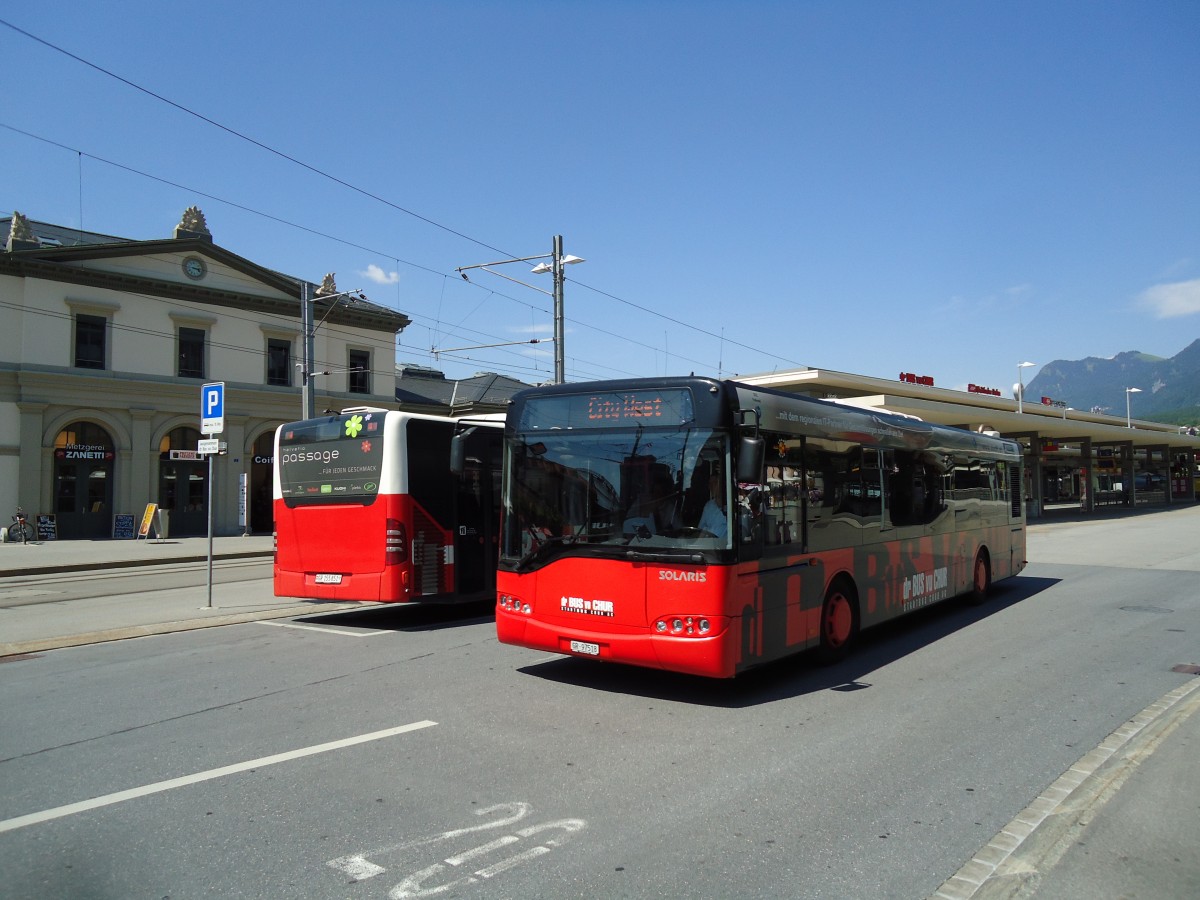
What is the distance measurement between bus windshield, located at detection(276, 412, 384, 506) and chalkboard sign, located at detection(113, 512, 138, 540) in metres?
23.0

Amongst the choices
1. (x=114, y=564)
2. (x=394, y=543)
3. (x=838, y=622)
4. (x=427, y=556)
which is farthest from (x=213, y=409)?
(x=114, y=564)

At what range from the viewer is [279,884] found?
3803 mm

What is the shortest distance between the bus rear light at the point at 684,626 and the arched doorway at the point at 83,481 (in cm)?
3046

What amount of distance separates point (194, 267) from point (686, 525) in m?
32.6

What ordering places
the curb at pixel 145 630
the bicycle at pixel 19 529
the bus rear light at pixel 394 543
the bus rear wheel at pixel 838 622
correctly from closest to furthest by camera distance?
the bus rear wheel at pixel 838 622 → the curb at pixel 145 630 → the bus rear light at pixel 394 543 → the bicycle at pixel 19 529

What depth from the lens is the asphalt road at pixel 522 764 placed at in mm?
3969

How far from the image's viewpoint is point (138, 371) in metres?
32.1

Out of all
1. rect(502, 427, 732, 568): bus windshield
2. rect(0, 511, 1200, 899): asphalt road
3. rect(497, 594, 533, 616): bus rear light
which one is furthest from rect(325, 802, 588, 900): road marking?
rect(497, 594, 533, 616): bus rear light

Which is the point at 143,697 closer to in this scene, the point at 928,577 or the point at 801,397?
the point at 801,397

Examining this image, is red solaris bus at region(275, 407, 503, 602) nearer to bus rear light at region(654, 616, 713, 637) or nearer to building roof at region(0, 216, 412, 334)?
bus rear light at region(654, 616, 713, 637)

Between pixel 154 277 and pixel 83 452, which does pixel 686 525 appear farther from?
pixel 154 277

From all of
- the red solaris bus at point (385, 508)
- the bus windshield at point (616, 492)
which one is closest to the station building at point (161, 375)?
the red solaris bus at point (385, 508)

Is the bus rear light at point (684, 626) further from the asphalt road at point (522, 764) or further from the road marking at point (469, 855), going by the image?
the road marking at point (469, 855)

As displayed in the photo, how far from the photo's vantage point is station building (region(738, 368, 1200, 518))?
1374 inches
